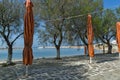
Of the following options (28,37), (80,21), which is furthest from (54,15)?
(28,37)

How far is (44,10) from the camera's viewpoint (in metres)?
25.1

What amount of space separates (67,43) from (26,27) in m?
15.4

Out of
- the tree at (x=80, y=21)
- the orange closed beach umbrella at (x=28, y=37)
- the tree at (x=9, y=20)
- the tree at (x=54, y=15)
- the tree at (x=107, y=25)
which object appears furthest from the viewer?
the tree at (x=107, y=25)

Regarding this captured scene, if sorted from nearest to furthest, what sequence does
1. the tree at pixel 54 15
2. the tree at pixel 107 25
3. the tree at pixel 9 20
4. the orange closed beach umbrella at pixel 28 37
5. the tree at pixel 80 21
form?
the orange closed beach umbrella at pixel 28 37
the tree at pixel 9 20
the tree at pixel 54 15
the tree at pixel 80 21
the tree at pixel 107 25

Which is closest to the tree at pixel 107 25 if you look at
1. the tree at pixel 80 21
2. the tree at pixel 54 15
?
the tree at pixel 80 21

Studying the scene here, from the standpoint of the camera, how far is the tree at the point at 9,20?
66.8ft

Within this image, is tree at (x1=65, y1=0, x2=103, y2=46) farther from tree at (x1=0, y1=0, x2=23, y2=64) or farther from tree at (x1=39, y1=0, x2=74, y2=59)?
tree at (x1=0, y1=0, x2=23, y2=64)

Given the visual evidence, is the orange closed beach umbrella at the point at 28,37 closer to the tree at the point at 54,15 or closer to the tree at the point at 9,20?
the tree at the point at 9,20

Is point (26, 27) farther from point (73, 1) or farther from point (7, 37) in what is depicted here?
point (73, 1)

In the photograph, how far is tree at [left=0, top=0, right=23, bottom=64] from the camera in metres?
20.4

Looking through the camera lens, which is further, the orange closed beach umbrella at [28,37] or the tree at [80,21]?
the tree at [80,21]

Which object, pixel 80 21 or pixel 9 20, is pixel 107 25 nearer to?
pixel 80 21

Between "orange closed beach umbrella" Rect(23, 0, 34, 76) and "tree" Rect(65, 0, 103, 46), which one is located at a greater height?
"tree" Rect(65, 0, 103, 46)

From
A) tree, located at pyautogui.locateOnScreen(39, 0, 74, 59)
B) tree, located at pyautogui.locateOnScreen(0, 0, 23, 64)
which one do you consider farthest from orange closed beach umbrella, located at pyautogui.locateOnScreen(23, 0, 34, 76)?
tree, located at pyautogui.locateOnScreen(39, 0, 74, 59)
